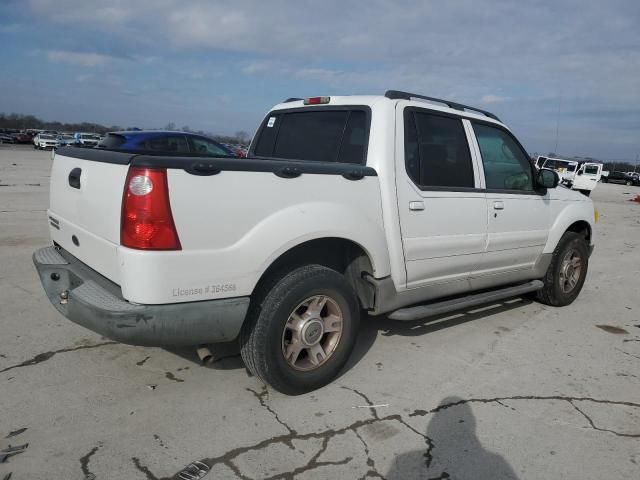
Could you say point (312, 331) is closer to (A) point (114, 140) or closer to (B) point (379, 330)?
(B) point (379, 330)

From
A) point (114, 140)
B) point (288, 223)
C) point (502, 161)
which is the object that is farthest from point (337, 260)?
point (114, 140)

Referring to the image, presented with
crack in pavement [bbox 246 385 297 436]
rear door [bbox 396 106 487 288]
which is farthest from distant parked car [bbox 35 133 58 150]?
crack in pavement [bbox 246 385 297 436]

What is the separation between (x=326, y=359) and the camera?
3.41m

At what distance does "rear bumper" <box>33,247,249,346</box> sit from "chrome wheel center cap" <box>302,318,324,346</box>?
503 mm

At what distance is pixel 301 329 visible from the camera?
322cm

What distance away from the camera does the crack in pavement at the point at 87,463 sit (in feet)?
8.03

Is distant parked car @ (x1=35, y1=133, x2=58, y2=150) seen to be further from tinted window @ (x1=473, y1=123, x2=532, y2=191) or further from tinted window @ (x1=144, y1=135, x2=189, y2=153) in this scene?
tinted window @ (x1=473, y1=123, x2=532, y2=191)

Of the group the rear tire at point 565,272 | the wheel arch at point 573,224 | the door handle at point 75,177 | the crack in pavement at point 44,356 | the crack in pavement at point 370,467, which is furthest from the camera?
the rear tire at point 565,272

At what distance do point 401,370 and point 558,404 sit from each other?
1.07m

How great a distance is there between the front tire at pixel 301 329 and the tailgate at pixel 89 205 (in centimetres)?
88

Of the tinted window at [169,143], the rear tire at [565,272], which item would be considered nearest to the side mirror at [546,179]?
the rear tire at [565,272]

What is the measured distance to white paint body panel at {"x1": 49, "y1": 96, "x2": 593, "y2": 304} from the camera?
8.75ft

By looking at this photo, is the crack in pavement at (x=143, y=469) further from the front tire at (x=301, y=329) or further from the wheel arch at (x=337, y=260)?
the wheel arch at (x=337, y=260)

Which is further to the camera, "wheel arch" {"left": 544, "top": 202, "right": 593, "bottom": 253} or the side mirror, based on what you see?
"wheel arch" {"left": 544, "top": 202, "right": 593, "bottom": 253}
